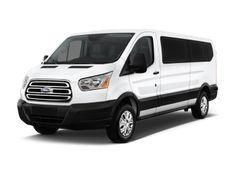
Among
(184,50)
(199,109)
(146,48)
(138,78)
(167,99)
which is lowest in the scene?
(199,109)

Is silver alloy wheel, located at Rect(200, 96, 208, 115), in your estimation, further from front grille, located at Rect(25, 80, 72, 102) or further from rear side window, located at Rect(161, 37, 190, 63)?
front grille, located at Rect(25, 80, 72, 102)

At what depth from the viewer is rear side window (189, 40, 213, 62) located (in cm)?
1219

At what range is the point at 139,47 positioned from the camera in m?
9.43

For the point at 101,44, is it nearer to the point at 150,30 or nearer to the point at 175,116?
the point at 150,30

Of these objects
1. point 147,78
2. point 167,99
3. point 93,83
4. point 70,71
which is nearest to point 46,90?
point 70,71

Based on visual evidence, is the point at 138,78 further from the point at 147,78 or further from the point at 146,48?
the point at 146,48

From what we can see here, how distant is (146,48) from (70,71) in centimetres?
209

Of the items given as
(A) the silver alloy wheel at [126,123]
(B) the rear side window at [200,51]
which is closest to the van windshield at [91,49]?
(A) the silver alloy wheel at [126,123]

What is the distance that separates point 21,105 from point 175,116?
563 centimetres

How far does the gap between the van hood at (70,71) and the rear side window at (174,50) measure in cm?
236

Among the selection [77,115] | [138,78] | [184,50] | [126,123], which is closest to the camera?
[77,115]

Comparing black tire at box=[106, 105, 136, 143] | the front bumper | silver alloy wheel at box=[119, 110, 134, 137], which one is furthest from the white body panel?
silver alloy wheel at box=[119, 110, 134, 137]

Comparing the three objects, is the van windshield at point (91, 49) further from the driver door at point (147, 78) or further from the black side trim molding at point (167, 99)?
the black side trim molding at point (167, 99)

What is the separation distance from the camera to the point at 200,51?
41.7 feet
